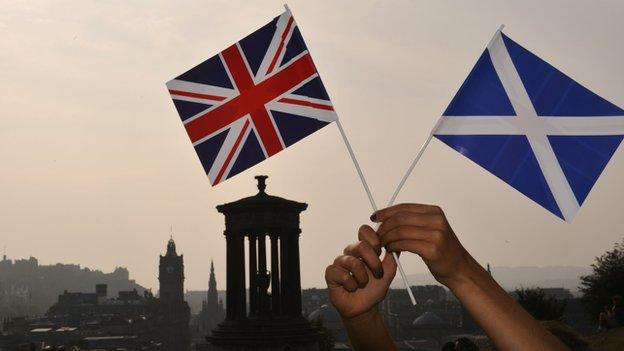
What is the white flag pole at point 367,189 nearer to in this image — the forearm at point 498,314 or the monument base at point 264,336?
the forearm at point 498,314

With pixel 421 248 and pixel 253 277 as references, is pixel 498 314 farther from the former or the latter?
pixel 253 277

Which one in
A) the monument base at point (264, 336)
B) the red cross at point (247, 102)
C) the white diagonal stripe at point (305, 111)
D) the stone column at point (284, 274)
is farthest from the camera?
the stone column at point (284, 274)

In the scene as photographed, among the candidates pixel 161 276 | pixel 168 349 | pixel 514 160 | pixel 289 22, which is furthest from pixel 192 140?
pixel 161 276

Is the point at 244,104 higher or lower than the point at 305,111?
higher

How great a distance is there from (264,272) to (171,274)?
6135 inches

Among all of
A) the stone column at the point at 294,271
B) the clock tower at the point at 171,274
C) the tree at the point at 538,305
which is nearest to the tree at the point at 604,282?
the tree at the point at 538,305

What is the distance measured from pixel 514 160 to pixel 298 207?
25.1 meters

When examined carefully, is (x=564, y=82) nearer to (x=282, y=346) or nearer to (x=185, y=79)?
(x=185, y=79)

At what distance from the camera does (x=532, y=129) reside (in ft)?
23.5

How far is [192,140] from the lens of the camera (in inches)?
325

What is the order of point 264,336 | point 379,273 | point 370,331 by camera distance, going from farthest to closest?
point 264,336
point 370,331
point 379,273

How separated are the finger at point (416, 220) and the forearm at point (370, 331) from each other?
36.5 inches

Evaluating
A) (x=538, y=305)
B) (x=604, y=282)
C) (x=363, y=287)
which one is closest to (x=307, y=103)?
(x=363, y=287)

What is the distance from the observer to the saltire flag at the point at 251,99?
809 centimetres
